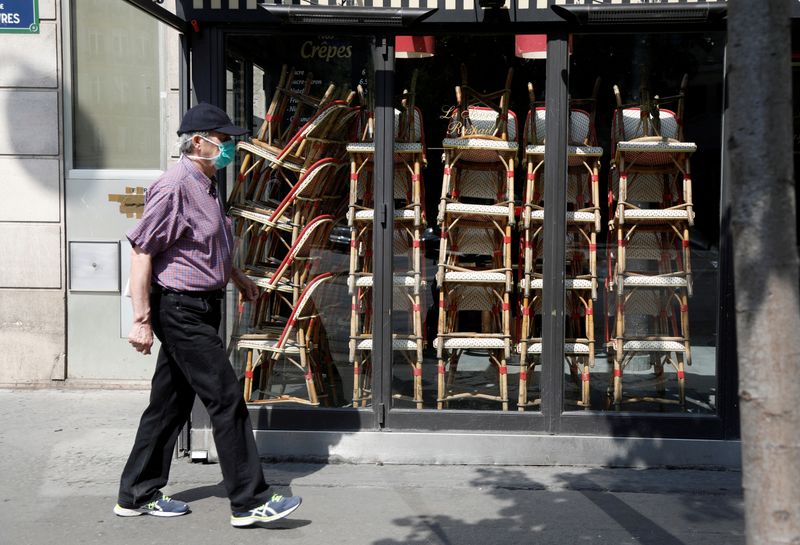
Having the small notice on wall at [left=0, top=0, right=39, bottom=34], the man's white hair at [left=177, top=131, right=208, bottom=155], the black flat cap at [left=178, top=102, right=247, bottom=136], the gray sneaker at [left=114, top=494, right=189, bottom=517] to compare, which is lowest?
the gray sneaker at [left=114, top=494, right=189, bottom=517]

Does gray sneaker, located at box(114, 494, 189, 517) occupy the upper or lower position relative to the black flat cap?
lower

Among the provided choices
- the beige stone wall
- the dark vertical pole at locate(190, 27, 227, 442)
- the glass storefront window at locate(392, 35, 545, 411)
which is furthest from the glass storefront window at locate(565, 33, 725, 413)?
the beige stone wall

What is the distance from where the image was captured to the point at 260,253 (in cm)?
613

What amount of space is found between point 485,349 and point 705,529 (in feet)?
5.74

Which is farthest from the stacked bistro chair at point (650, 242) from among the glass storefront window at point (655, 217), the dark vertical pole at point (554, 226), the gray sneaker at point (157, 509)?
the gray sneaker at point (157, 509)

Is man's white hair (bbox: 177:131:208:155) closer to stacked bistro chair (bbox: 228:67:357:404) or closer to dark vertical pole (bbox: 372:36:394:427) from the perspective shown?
stacked bistro chair (bbox: 228:67:357:404)

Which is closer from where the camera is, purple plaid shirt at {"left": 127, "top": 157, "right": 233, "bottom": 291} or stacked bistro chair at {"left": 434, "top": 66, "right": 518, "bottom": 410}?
purple plaid shirt at {"left": 127, "top": 157, "right": 233, "bottom": 291}

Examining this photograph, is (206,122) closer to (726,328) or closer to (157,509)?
(157,509)

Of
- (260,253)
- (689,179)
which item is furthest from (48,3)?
(689,179)

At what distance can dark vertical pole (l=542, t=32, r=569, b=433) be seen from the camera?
575cm

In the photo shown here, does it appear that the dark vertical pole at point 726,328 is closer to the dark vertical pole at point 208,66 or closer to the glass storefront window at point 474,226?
the glass storefront window at point 474,226

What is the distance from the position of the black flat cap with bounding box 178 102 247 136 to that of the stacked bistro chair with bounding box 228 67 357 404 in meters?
1.01

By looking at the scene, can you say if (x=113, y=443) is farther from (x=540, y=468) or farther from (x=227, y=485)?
(x=540, y=468)

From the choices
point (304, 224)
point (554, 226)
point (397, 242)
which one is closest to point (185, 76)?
point (304, 224)
